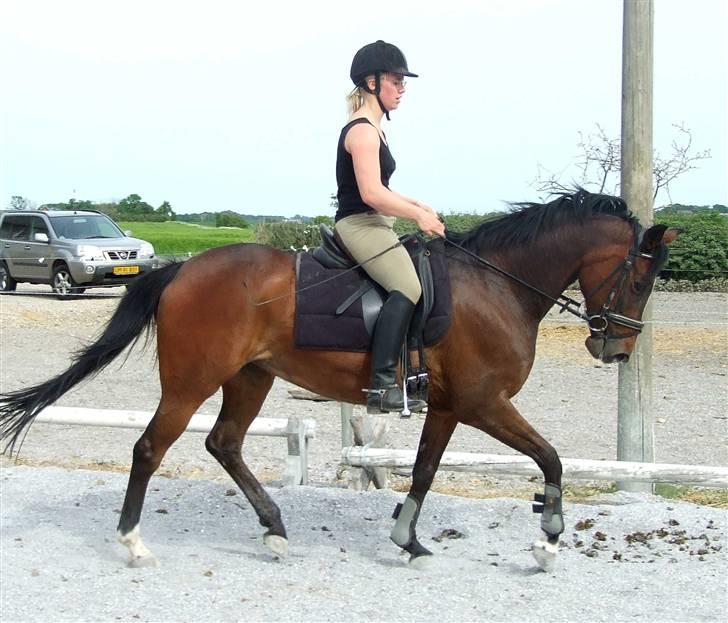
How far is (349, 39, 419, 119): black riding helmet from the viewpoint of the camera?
537 cm

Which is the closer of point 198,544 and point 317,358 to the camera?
point 317,358

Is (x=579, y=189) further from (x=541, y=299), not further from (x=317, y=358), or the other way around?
(x=317, y=358)

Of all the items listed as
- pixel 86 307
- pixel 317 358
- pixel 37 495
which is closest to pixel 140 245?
pixel 86 307

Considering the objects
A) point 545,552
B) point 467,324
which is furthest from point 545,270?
point 545,552

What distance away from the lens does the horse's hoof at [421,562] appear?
5.68 meters

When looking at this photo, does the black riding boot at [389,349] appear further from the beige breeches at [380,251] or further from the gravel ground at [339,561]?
the gravel ground at [339,561]

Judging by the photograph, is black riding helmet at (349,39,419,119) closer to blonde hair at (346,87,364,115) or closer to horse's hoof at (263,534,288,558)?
blonde hair at (346,87,364,115)

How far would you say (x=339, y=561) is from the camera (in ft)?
18.9

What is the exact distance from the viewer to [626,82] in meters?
7.10

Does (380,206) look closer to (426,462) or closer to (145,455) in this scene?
(426,462)

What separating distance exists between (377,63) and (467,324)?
5.01 feet

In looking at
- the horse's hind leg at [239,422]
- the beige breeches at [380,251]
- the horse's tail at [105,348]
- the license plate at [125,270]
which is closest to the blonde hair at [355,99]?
the beige breeches at [380,251]

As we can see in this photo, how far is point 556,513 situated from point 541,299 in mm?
1223

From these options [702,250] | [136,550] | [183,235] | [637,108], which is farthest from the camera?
[183,235]
